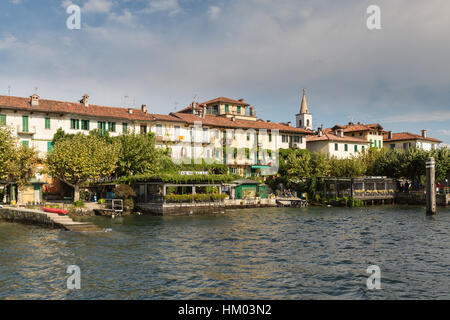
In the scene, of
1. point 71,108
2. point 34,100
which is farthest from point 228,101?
point 34,100

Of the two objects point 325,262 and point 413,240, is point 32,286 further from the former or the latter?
point 413,240

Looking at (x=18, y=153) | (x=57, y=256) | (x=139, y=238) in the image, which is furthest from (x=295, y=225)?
(x=18, y=153)

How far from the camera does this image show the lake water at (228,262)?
52.4ft

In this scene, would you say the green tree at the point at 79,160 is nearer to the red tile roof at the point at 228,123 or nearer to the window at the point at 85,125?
the window at the point at 85,125

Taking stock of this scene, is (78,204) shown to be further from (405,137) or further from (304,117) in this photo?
(405,137)

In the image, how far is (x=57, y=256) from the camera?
71.7ft

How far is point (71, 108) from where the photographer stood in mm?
56219

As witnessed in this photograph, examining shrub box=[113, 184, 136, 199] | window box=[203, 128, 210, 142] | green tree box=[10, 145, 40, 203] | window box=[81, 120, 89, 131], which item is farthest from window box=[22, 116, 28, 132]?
window box=[203, 128, 210, 142]

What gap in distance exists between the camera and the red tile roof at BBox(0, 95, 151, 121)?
51.8 meters

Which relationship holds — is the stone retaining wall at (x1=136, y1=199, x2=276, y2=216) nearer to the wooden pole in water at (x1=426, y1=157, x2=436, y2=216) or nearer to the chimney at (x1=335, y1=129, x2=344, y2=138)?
the wooden pole in water at (x1=426, y1=157, x2=436, y2=216)

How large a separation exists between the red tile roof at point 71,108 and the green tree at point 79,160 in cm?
638

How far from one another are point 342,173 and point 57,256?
55007mm

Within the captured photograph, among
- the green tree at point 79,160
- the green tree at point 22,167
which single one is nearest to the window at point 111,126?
the green tree at point 79,160

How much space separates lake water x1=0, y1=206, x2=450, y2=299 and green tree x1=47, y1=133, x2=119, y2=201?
1344 centimetres
